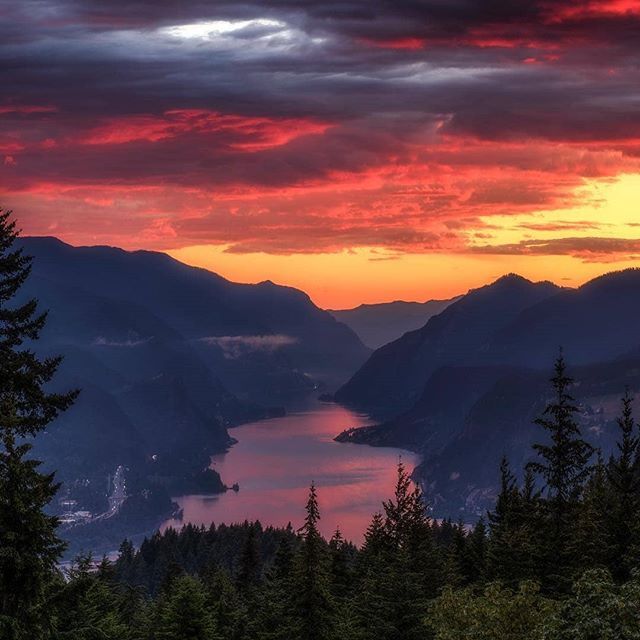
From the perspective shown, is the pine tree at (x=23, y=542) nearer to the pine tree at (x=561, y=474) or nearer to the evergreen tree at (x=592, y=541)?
the pine tree at (x=561, y=474)

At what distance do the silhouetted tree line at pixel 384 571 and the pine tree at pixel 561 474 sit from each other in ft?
0.37

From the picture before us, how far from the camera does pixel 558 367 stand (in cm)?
6041

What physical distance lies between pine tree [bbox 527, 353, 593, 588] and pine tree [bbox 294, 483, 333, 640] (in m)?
12.3

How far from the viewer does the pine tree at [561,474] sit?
5816cm

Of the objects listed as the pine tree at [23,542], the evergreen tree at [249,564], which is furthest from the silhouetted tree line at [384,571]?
the evergreen tree at [249,564]

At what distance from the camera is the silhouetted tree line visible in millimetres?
29281

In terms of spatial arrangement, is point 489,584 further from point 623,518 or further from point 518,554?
point 518,554

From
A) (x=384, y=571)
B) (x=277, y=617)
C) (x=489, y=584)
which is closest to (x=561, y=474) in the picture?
(x=489, y=584)

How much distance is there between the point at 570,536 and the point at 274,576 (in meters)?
41.4

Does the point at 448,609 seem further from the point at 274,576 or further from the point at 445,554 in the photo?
the point at 274,576

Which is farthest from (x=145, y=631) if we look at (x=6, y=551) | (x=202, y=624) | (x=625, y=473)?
(x=6, y=551)

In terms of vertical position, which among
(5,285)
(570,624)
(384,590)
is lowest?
(384,590)

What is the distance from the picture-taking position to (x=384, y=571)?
71.3 meters

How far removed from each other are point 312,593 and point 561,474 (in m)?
14.8
